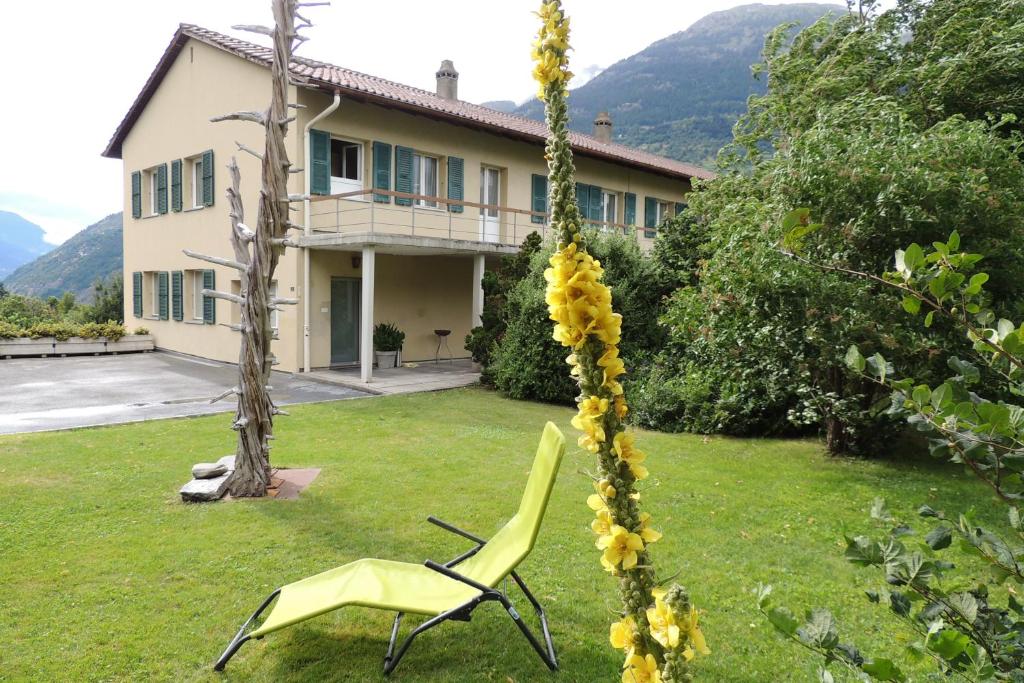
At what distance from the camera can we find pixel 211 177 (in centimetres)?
1692

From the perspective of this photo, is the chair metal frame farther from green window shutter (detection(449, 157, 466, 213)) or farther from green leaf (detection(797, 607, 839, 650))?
green window shutter (detection(449, 157, 466, 213))

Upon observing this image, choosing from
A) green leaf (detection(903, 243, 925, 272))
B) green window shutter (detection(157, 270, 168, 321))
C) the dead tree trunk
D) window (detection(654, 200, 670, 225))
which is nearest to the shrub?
green window shutter (detection(157, 270, 168, 321))

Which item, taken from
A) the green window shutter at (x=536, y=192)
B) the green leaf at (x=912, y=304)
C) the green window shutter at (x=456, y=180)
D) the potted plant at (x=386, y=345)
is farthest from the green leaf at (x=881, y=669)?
the green window shutter at (x=536, y=192)

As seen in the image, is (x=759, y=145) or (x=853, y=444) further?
(x=759, y=145)

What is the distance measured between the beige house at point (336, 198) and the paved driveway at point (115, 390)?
1267 mm

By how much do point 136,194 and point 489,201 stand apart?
37.7ft

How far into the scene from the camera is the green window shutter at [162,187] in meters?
19.0

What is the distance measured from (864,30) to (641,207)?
11.8 m

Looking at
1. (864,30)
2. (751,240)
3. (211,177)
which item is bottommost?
(751,240)

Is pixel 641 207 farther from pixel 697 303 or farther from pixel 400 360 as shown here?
pixel 697 303

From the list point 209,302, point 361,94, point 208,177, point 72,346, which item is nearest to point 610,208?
point 361,94

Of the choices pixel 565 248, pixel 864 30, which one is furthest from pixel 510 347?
pixel 565 248

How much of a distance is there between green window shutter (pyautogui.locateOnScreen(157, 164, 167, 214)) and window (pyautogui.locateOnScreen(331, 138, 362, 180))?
675 centimetres

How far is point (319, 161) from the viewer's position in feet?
47.9
